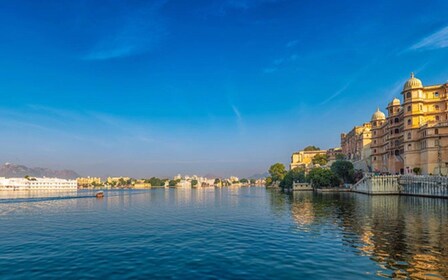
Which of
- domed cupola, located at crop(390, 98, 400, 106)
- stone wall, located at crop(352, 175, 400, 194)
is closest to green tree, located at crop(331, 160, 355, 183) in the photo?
domed cupola, located at crop(390, 98, 400, 106)

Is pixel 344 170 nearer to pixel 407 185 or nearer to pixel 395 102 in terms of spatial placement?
pixel 395 102

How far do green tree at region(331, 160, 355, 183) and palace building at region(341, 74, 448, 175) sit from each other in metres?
14.3

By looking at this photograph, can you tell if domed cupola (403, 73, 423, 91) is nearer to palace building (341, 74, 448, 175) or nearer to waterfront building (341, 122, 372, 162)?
palace building (341, 74, 448, 175)

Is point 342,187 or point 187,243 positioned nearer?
point 187,243

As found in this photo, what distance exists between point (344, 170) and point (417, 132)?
1614 inches

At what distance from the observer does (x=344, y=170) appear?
121062 millimetres

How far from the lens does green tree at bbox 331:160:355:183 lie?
397 ft

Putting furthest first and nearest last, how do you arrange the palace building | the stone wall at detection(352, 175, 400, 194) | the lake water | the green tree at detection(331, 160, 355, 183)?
the green tree at detection(331, 160, 355, 183)
the stone wall at detection(352, 175, 400, 194)
the palace building
the lake water

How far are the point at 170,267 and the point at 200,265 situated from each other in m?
1.89

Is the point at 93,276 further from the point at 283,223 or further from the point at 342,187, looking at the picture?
the point at 342,187

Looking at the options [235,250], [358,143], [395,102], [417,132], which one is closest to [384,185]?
[417,132]

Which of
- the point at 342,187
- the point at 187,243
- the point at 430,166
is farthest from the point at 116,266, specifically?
the point at 342,187

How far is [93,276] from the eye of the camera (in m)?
17.6

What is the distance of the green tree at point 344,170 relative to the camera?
120938 mm
